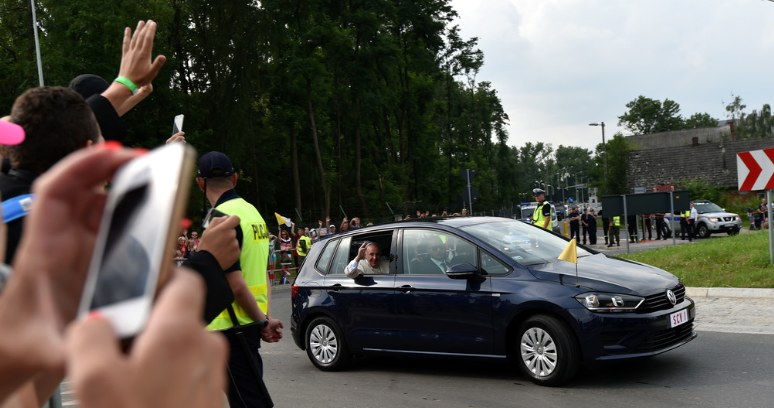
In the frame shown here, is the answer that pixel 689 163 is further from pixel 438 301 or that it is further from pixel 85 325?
pixel 85 325

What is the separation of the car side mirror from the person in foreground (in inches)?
281

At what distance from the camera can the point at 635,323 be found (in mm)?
7355

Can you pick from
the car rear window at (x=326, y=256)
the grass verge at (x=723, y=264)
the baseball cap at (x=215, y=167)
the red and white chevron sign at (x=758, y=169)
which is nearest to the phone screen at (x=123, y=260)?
the baseball cap at (x=215, y=167)

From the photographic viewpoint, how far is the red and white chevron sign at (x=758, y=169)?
13.6m

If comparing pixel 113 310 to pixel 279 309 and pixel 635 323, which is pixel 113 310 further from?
pixel 279 309

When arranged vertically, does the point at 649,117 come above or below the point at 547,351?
above

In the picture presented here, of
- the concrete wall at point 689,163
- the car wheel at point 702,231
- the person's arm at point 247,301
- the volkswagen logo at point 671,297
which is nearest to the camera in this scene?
the person's arm at point 247,301

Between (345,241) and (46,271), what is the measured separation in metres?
8.63

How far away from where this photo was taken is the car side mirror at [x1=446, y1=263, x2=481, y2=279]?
313 inches

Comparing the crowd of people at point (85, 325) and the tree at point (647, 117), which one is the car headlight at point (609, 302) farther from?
the tree at point (647, 117)

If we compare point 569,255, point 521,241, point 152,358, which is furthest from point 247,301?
point 521,241

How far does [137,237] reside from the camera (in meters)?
0.78

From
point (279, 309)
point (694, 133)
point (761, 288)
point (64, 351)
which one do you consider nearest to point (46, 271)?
point (64, 351)

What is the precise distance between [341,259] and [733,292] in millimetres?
6826
